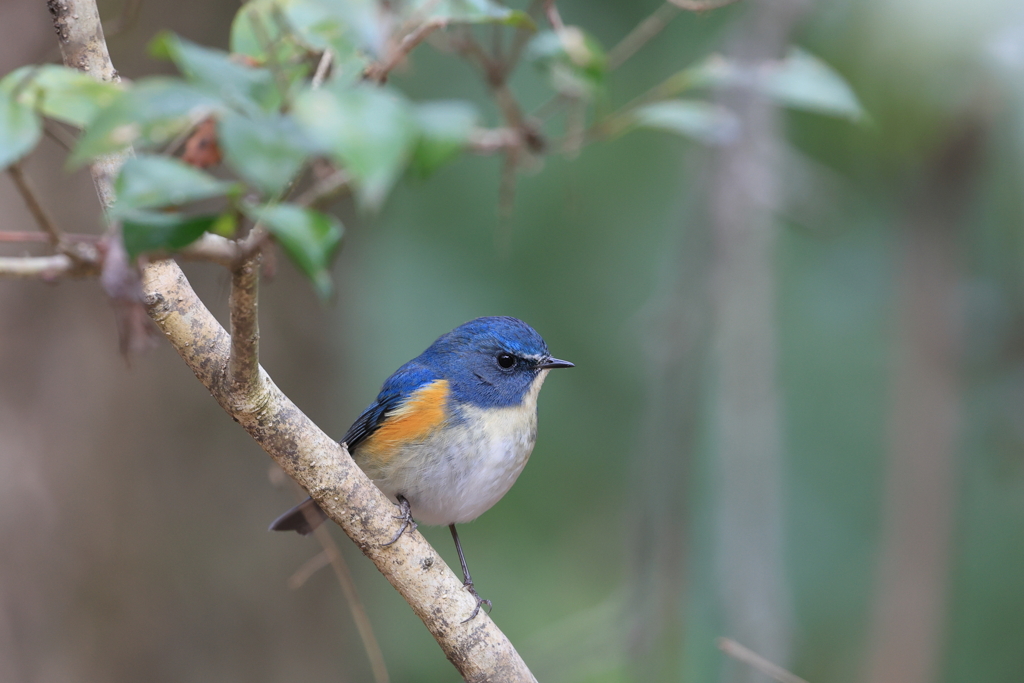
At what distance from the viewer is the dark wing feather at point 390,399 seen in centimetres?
309

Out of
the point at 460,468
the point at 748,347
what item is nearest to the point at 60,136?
the point at 460,468

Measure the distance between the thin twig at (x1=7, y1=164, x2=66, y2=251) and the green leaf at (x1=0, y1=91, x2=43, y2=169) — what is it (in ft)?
0.14

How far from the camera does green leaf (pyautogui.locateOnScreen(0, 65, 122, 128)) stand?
1.05 m

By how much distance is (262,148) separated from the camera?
0.85 meters

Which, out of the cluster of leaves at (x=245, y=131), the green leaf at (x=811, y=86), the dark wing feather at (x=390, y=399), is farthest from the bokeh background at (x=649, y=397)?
the cluster of leaves at (x=245, y=131)

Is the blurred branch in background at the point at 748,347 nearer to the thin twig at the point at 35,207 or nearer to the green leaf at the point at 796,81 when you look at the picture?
the green leaf at the point at 796,81

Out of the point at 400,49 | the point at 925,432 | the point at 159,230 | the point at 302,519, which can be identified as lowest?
the point at 302,519

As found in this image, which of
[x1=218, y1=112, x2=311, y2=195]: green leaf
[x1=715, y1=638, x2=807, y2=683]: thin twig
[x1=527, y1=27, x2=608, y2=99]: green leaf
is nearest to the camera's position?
[x1=218, y1=112, x2=311, y2=195]: green leaf

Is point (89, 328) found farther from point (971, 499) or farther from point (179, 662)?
point (971, 499)

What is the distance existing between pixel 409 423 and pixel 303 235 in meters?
2.04

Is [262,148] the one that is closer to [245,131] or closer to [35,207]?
[245,131]

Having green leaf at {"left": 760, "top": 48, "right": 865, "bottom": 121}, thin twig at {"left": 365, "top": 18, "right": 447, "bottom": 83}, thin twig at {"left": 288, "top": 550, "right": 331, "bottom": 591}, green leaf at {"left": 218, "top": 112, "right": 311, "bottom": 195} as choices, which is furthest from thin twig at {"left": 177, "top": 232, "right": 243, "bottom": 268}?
thin twig at {"left": 288, "top": 550, "right": 331, "bottom": 591}

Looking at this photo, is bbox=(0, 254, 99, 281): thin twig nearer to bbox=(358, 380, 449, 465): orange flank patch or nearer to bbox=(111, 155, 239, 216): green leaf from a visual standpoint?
bbox=(111, 155, 239, 216): green leaf

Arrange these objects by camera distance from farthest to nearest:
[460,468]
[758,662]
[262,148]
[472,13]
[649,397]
→ [649,397] < [460,468] < [758,662] < [472,13] < [262,148]
